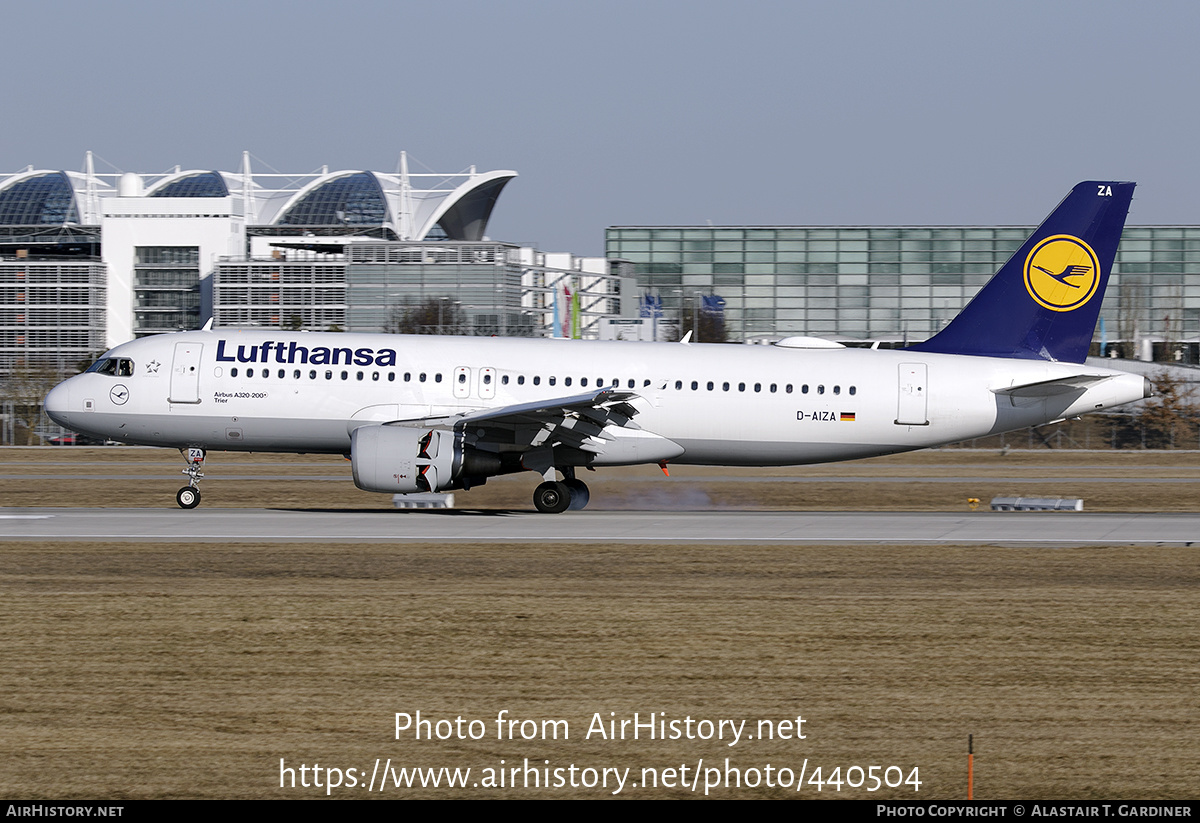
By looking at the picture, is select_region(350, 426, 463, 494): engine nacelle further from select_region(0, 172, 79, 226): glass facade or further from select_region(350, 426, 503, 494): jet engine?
select_region(0, 172, 79, 226): glass facade

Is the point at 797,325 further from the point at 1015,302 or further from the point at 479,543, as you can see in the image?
the point at 479,543

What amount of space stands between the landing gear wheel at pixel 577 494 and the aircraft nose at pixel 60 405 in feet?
36.2

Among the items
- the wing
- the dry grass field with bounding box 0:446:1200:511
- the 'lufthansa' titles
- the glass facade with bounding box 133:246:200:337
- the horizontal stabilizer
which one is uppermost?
the glass facade with bounding box 133:246:200:337

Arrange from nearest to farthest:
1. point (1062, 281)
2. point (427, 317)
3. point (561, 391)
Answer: point (561, 391)
point (1062, 281)
point (427, 317)

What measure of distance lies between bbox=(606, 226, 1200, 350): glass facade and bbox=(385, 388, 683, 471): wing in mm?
99543

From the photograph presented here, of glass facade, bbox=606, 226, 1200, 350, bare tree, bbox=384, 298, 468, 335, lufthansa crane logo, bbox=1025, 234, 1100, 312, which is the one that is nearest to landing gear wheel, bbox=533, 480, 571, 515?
lufthansa crane logo, bbox=1025, 234, 1100, 312

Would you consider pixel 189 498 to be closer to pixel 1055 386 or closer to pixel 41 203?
pixel 1055 386

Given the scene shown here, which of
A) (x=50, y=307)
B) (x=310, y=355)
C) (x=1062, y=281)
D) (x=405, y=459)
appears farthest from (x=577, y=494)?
(x=50, y=307)

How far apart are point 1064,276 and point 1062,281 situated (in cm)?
13

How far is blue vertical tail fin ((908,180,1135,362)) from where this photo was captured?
1137 inches

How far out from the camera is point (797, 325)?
422 feet

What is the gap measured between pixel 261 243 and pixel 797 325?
54691mm

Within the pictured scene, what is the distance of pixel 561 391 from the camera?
27.9 metres
